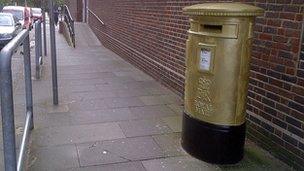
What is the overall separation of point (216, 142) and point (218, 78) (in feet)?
2.01

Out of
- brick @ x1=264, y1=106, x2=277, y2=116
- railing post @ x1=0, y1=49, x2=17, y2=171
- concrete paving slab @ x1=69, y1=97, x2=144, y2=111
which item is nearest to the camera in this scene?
railing post @ x1=0, y1=49, x2=17, y2=171

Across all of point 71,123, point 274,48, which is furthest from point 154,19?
point 274,48

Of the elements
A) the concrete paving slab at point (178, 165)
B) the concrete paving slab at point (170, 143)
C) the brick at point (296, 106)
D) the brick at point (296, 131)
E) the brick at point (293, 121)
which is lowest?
the concrete paving slab at point (178, 165)

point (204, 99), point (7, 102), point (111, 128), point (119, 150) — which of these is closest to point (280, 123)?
point (204, 99)

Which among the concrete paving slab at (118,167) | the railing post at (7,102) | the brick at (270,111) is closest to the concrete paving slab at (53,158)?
the concrete paving slab at (118,167)

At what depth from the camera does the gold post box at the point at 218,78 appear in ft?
11.8

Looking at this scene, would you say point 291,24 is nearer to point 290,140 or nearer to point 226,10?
point 226,10

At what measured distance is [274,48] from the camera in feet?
13.4

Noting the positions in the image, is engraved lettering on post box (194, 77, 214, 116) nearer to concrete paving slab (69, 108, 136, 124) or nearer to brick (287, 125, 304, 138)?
brick (287, 125, 304, 138)

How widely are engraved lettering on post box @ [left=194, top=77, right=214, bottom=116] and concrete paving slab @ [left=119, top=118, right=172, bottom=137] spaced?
1.03m

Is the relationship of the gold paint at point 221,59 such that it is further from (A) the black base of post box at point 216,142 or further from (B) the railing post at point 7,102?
(B) the railing post at point 7,102

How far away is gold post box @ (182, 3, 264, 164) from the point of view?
3582mm

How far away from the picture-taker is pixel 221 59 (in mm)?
3637

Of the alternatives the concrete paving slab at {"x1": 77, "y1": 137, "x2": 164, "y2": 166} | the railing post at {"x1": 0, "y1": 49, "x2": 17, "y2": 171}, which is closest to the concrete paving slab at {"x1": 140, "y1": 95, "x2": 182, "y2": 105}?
the concrete paving slab at {"x1": 77, "y1": 137, "x2": 164, "y2": 166}
